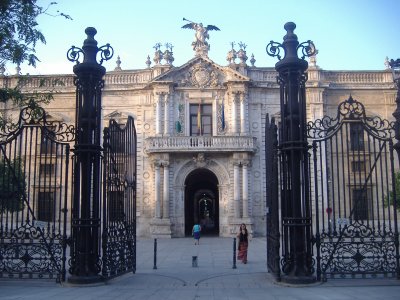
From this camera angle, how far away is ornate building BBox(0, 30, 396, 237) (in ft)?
102

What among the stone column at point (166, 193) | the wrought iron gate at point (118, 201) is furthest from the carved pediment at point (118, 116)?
the wrought iron gate at point (118, 201)

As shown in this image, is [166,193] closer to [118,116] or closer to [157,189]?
[157,189]

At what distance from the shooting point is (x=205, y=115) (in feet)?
107

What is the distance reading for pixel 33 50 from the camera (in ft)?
36.0

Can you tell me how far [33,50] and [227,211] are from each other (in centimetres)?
2225

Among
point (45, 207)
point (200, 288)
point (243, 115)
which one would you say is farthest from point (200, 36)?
point (200, 288)

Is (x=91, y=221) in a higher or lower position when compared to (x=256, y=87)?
lower

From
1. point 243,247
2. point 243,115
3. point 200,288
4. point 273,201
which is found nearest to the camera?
point 200,288

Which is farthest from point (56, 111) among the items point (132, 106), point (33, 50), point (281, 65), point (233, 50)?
point (281, 65)

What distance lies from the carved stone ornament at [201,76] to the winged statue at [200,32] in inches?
75.0

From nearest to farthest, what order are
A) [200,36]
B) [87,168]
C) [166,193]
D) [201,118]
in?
[87,168] → [166,193] → [201,118] → [200,36]

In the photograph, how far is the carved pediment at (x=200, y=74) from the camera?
32438mm

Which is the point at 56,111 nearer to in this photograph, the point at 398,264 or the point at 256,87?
the point at 256,87

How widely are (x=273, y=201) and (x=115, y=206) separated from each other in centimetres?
391
